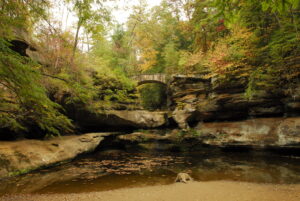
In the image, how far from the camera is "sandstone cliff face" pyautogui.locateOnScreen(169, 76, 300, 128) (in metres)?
10.5

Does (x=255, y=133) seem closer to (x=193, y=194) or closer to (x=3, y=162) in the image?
(x=193, y=194)

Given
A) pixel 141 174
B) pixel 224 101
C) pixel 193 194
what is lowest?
pixel 141 174

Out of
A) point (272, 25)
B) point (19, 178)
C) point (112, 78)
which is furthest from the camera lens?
point (112, 78)

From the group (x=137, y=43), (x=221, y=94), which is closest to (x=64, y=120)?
(x=221, y=94)

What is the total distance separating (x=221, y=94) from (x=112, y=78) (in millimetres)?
8465

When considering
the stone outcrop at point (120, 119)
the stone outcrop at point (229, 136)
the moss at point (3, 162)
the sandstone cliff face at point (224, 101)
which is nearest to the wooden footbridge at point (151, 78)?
the sandstone cliff face at point (224, 101)

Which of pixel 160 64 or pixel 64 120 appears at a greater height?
pixel 160 64

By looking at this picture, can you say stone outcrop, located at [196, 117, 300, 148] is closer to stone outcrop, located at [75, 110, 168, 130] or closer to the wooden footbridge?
stone outcrop, located at [75, 110, 168, 130]

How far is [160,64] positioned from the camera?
Result: 2222cm

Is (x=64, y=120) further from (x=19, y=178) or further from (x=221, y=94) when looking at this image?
(x=221, y=94)

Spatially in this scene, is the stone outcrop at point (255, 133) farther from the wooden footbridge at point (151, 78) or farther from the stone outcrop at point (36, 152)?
the stone outcrop at point (36, 152)

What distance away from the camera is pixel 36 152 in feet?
27.3

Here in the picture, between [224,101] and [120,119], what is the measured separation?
26.0ft

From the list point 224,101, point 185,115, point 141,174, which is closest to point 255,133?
point 224,101
